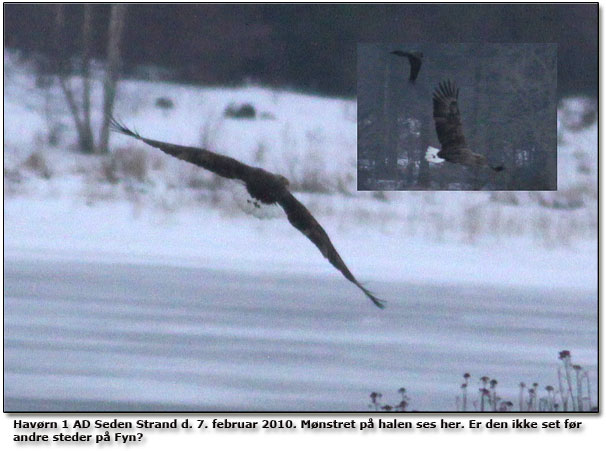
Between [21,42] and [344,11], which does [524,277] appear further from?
[21,42]

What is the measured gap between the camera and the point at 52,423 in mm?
3383

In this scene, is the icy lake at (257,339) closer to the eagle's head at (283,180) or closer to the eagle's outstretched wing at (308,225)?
the eagle's outstretched wing at (308,225)

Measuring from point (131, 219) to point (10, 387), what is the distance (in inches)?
27.4

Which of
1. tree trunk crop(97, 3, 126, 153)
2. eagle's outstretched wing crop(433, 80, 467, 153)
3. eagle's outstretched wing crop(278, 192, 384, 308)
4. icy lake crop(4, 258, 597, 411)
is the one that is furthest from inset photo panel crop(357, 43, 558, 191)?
tree trunk crop(97, 3, 126, 153)

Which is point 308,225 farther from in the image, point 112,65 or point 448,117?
point 112,65

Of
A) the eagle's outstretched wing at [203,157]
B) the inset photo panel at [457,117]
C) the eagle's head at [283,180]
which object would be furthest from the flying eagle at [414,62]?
the eagle's outstretched wing at [203,157]

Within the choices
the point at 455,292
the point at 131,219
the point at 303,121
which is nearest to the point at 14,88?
the point at 131,219

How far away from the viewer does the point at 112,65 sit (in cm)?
365

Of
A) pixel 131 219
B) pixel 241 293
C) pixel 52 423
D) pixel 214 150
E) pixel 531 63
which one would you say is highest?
pixel 531 63

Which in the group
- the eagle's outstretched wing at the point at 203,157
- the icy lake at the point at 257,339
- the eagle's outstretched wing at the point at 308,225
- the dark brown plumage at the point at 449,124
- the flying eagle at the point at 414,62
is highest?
the flying eagle at the point at 414,62

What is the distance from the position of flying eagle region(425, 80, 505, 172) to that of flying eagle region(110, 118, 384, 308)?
447 mm

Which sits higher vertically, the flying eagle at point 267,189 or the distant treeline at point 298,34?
the distant treeline at point 298,34

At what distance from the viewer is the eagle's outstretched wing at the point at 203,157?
137 inches

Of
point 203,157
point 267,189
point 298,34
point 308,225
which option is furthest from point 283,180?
point 298,34
